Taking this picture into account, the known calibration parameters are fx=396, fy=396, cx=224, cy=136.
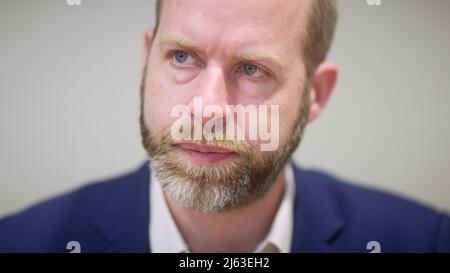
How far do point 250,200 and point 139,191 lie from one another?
34cm

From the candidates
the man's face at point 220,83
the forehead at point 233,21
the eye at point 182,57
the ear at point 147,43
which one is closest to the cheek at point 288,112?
the man's face at point 220,83

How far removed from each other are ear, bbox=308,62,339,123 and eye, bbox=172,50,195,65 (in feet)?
1.12

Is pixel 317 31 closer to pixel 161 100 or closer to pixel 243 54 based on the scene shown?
pixel 243 54

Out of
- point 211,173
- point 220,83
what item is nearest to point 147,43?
point 220,83

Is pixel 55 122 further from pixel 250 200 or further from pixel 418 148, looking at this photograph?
pixel 418 148

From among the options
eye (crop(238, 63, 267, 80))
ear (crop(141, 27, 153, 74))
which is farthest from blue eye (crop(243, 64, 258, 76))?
ear (crop(141, 27, 153, 74))

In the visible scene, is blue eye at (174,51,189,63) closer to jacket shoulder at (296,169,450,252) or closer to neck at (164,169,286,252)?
neck at (164,169,286,252)

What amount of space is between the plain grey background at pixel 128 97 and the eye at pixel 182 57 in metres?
0.26

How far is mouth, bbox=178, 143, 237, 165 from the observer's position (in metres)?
0.92

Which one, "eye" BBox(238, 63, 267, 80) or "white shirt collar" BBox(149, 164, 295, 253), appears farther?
"white shirt collar" BBox(149, 164, 295, 253)

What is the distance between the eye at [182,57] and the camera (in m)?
0.93

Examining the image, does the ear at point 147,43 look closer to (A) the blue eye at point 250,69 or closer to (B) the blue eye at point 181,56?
(B) the blue eye at point 181,56

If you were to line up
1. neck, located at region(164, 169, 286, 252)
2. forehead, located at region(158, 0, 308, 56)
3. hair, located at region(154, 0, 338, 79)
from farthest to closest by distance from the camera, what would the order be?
1. neck, located at region(164, 169, 286, 252)
2. hair, located at region(154, 0, 338, 79)
3. forehead, located at region(158, 0, 308, 56)

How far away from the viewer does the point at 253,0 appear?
0.88 metres
